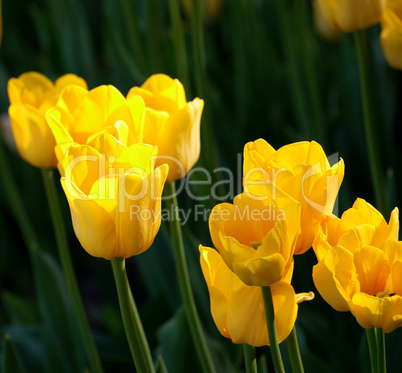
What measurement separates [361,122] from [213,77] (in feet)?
1.46

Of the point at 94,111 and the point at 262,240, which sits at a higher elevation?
the point at 94,111

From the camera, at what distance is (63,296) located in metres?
1.09

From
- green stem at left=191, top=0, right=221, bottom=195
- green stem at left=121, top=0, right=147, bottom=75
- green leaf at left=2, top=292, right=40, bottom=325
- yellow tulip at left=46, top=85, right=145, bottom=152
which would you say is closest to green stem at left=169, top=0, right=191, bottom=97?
green stem at left=191, top=0, right=221, bottom=195

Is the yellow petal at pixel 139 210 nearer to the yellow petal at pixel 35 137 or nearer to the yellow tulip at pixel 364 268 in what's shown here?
the yellow tulip at pixel 364 268

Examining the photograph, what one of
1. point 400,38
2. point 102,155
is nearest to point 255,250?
point 102,155

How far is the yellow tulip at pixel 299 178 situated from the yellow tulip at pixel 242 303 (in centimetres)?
5

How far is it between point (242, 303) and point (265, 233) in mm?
56

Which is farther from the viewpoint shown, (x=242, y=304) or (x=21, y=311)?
(x=21, y=311)

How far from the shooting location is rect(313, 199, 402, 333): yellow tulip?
1.50 feet

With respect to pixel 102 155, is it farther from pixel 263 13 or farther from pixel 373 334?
pixel 263 13

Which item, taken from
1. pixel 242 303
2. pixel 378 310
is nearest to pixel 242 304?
pixel 242 303

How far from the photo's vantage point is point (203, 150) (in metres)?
1.02

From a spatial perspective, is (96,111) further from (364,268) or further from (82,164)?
(364,268)

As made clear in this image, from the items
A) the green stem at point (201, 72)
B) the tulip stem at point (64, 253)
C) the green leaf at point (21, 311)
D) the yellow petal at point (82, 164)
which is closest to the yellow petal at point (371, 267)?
the yellow petal at point (82, 164)
